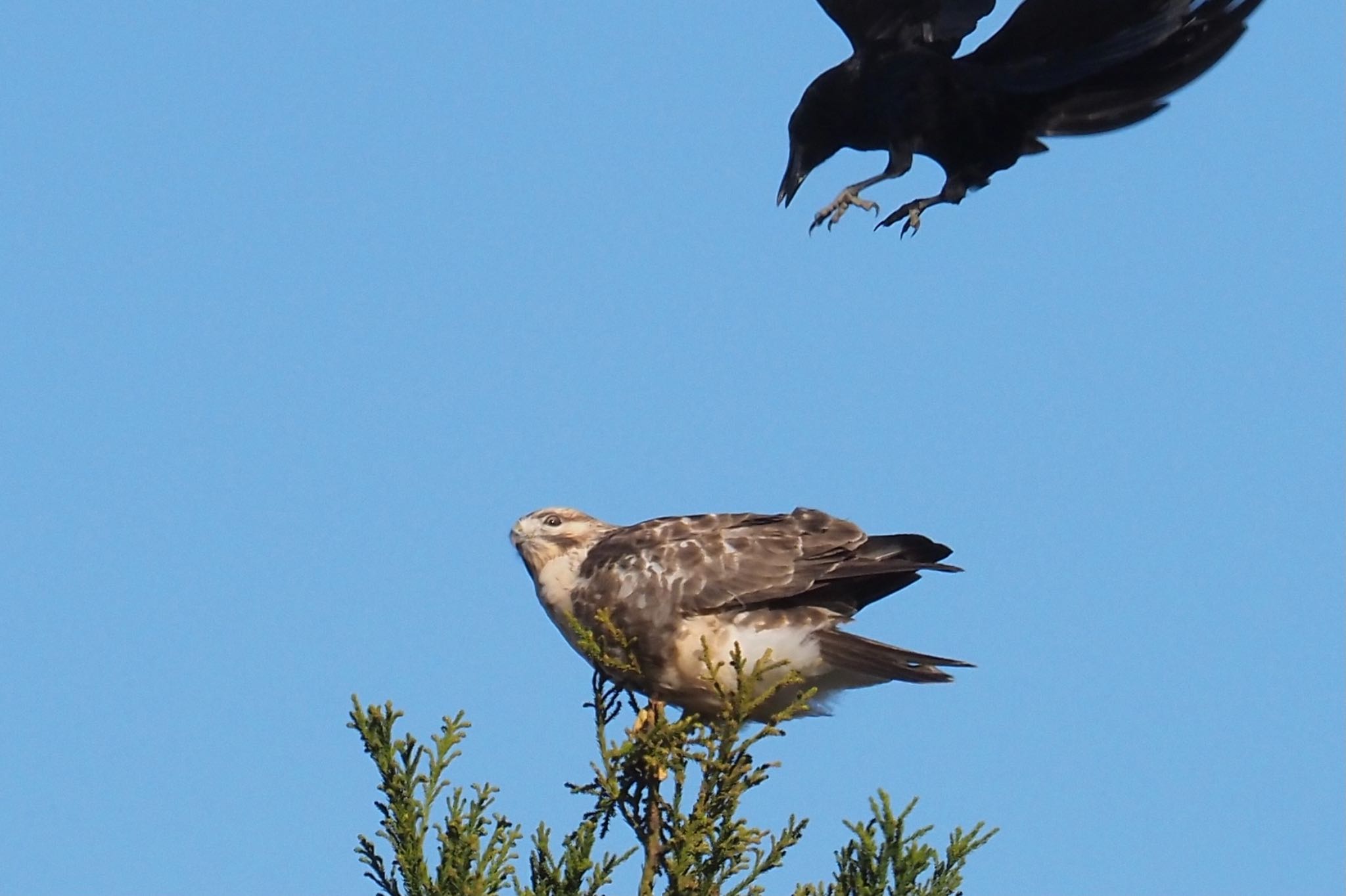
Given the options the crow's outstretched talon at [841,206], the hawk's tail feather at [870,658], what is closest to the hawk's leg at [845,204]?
the crow's outstretched talon at [841,206]

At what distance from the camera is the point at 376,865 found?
5355 millimetres

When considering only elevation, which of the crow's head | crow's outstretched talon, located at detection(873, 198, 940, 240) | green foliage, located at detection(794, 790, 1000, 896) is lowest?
green foliage, located at detection(794, 790, 1000, 896)

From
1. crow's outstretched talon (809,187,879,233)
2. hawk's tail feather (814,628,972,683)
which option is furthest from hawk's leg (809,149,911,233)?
hawk's tail feather (814,628,972,683)

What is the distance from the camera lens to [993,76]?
6.80m

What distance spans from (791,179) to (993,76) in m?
1.09

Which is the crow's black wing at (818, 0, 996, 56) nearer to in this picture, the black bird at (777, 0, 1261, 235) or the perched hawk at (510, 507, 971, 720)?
the black bird at (777, 0, 1261, 235)

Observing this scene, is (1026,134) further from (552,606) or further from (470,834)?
(470,834)

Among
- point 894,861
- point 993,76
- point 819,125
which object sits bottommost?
point 894,861

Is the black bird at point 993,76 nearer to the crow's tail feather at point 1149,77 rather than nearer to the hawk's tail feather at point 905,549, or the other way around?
the crow's tail feather at point 1149,77

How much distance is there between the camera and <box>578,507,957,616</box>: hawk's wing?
20.4 ft

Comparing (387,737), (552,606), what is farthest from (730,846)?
(552,606)

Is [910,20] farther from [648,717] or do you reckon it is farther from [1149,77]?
[648,717]

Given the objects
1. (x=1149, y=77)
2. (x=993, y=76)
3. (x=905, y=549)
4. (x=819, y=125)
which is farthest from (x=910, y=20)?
(x=905, y=549)

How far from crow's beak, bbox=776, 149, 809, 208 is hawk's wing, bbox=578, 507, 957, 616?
170 centimetres
